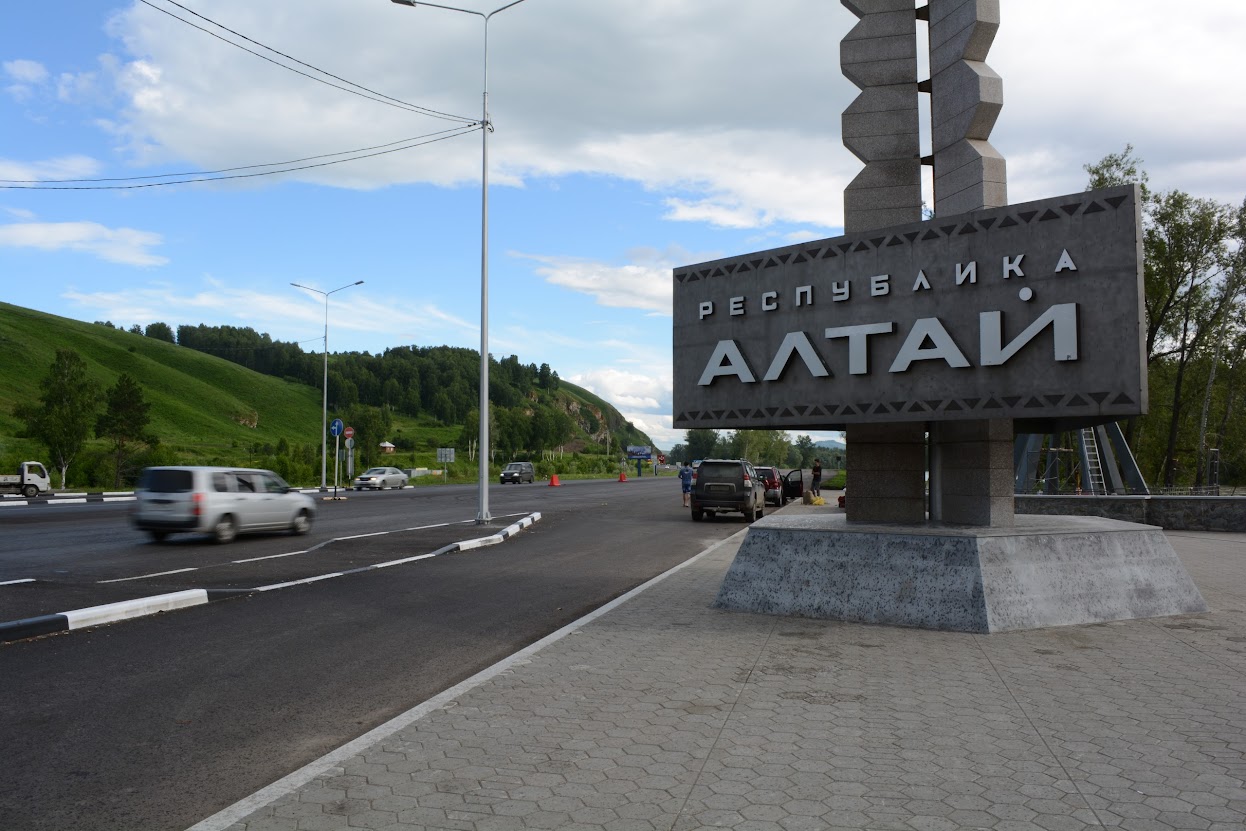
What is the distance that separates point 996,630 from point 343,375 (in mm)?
161117

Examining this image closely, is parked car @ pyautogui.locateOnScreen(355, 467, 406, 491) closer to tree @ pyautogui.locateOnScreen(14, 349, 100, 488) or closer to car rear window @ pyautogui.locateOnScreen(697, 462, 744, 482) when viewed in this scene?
tree @ pyautogui.locateOnScreen(14, 349, 100, 488)

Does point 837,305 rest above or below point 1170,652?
above

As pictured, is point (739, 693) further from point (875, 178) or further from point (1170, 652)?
point (875, 178)

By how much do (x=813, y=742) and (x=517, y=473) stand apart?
6164 centimetres

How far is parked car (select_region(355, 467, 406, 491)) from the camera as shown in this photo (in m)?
53.3

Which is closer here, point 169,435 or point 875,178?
point 875,178

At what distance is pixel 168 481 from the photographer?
57.6 feet

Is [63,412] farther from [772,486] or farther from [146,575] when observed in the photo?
[146,575]

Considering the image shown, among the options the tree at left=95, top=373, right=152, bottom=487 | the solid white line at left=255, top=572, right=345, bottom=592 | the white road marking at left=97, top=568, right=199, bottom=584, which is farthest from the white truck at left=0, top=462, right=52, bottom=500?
the solid white line at left=255, top=572, right=345, bottom=592

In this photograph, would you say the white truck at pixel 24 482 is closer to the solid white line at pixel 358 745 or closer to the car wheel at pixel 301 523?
the car wheel at pixel 301 523

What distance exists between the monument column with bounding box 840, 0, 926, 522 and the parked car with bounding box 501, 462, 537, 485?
178 feet

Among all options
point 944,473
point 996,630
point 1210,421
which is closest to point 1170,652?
point 996,630

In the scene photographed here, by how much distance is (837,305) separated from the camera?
9.48m

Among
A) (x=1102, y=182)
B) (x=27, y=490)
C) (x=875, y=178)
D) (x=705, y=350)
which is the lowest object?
(x=27, y=490)
